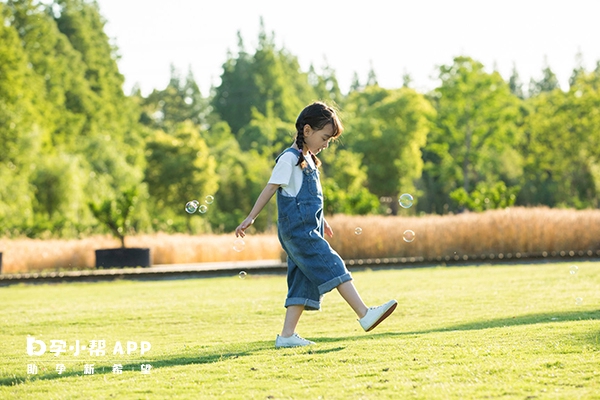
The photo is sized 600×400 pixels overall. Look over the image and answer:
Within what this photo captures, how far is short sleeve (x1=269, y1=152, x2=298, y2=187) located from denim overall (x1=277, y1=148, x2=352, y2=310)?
0.34ft

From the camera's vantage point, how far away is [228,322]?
8.58 meters

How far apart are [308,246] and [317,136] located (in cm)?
83

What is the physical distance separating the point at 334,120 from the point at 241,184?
5158 centimetres

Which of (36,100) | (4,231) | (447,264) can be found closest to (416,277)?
(447,264)

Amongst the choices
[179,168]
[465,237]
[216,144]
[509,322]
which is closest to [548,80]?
[216,144]

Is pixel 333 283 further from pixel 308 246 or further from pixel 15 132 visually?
pixel 15 132

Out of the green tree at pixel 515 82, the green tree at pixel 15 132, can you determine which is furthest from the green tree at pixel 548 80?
the green tree at pixel 15 132

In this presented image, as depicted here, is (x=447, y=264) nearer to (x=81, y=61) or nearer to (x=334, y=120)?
(x=334, y=120)

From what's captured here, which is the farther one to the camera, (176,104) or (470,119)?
(176,104)

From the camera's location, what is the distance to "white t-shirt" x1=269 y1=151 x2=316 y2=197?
587 centimetres

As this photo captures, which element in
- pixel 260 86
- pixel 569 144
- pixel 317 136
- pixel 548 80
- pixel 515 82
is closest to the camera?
pixel 317 136

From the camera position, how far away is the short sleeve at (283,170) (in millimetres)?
5863

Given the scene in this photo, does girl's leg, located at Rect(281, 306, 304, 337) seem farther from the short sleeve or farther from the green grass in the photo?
the short sleeve

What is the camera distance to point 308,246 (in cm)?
587
